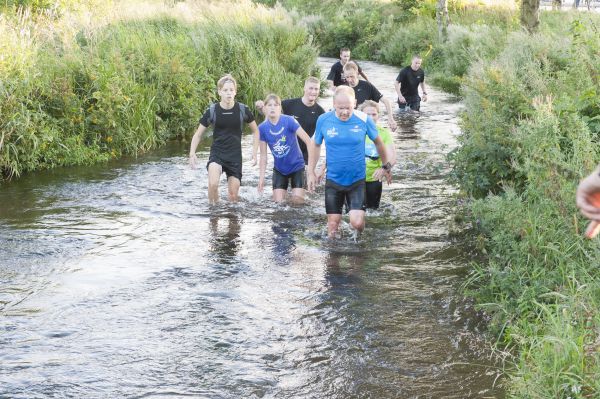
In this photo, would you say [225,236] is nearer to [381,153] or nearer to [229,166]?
[229,166]

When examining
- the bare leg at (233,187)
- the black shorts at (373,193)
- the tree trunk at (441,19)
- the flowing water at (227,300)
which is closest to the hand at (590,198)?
the flowing water at (227,300)

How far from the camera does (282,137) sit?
10.9 meters

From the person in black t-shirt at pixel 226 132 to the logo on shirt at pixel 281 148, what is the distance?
0.31 metres

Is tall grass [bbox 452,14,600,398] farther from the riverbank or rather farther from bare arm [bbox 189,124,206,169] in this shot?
bare arm [bbox 189,124,206,169]

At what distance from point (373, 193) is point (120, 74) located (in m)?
7.06

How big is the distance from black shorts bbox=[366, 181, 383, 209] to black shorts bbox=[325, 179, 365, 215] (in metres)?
1.02

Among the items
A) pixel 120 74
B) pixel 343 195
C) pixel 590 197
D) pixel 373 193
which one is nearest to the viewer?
pixel 590 197

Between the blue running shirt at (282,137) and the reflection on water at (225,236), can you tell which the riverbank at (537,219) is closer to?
the blue running shirt at (282,137)

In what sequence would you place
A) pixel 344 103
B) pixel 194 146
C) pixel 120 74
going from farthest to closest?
pixel 120 74 < pixel 194 146 < pixel 344 103

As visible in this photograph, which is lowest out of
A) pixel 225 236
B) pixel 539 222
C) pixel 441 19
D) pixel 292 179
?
pixel 225 236

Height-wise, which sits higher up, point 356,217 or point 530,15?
point 530,15

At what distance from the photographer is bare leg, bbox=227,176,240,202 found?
11289mm

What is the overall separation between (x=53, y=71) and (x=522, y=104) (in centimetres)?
885

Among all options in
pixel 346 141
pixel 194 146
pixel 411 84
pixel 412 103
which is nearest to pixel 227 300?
pixel 346 141
